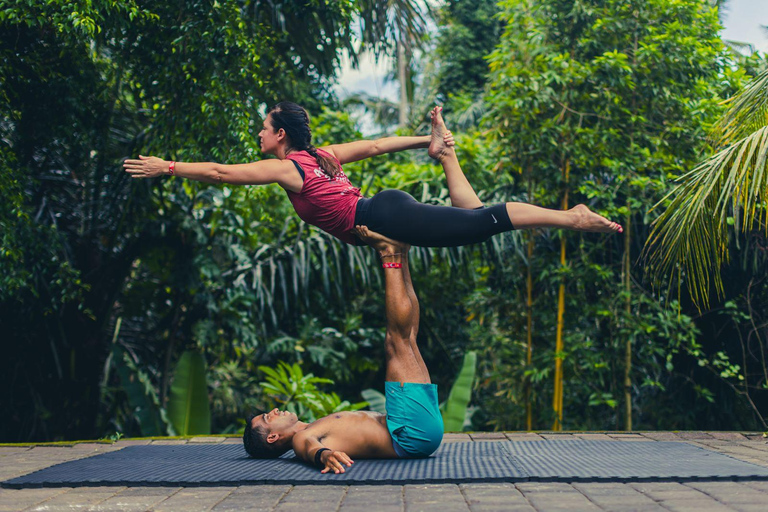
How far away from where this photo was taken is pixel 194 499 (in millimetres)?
2490

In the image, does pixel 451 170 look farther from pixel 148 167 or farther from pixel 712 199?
pixel 712 199

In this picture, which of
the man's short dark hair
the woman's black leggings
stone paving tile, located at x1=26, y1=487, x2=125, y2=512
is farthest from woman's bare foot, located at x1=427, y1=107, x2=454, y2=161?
stone paving tile, located at x1=26, y1=487, x2=125, y2=512

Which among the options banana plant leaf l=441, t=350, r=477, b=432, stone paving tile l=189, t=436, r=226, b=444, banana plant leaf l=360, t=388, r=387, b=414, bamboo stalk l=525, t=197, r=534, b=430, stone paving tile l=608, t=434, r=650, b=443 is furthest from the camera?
banana plant leaf l=360, t=388, r=387, b=414

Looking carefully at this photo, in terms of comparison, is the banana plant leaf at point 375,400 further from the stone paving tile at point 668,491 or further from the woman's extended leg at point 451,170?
the stone paving tile at point 668,491

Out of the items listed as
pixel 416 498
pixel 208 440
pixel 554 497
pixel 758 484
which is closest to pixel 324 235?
pixel 208 440

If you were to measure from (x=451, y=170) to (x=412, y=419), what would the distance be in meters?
1.28

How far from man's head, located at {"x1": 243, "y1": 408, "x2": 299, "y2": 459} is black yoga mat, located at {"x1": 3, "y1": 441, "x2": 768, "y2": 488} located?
0.20 ft

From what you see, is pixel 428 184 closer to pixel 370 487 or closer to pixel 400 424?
pixel 400 424

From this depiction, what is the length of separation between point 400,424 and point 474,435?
133 cm

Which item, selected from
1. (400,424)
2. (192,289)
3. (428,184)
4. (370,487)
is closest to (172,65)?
(192,289)

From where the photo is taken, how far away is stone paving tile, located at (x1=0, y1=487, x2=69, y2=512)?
239 centimetres

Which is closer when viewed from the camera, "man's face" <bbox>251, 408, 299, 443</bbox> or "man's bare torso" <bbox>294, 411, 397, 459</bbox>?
"man's bare torso" <bbox>294, 411, 397, 459</bbox>

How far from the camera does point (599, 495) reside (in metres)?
2.42

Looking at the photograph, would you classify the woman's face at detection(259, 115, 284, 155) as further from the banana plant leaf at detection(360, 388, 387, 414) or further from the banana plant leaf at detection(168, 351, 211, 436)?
the banana plant leaf at detection(360, 388, 387, 414)
